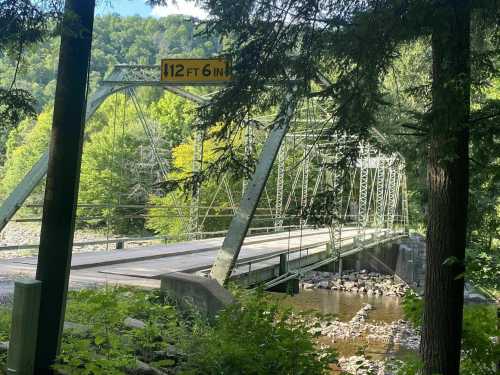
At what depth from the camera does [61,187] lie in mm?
2918

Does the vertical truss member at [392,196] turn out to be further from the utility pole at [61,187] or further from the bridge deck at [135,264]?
the utility pole at [61,187]

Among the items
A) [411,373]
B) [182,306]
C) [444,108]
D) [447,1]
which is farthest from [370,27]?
[182,306]

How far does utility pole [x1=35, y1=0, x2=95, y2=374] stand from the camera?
290 cm

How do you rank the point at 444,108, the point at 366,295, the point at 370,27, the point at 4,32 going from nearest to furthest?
the point at 4,32
the point at 444,108
the point at 370,27
the point at 366,295

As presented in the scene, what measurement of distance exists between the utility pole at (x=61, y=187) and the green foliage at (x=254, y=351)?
838mm

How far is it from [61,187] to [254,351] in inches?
64.1

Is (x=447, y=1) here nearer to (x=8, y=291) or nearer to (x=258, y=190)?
(x=258, y=190)

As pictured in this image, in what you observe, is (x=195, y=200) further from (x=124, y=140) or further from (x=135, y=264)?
(x=124, y=140)

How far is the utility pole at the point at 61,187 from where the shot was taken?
2.90 metres

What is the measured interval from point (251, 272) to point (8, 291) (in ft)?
16.3

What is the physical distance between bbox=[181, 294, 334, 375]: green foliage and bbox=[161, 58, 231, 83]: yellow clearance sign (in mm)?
3503

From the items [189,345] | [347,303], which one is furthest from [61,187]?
[347,303]

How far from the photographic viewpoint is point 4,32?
130 inches

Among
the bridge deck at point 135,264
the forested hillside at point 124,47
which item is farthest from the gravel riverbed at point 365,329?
the forested hillside at point 124,47
